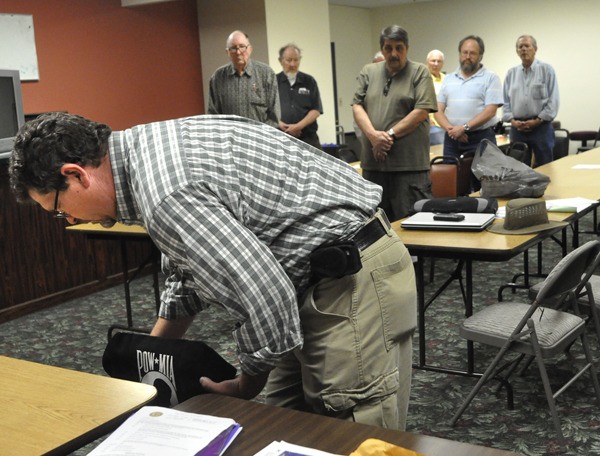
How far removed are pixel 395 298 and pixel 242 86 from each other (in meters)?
4.32

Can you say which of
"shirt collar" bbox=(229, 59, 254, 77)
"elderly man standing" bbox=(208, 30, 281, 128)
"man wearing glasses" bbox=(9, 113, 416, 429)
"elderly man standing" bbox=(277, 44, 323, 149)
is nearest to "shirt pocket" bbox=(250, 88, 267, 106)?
"elderly man standing" bbox=(208, 30, 281, 128)

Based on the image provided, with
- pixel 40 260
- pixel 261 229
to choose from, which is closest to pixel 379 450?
pixel 261 229

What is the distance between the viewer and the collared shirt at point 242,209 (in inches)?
54.7

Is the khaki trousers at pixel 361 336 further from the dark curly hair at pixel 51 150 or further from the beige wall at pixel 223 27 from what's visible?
the beige wall at pixel 223 27

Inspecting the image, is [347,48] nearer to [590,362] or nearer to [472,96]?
[472,96]

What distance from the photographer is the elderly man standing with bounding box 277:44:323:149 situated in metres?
6.66

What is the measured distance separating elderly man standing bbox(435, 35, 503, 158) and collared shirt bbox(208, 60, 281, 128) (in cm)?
136

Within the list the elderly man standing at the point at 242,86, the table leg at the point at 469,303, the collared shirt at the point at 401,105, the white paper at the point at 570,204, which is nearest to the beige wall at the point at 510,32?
the elderly man standing at the point at 242,86

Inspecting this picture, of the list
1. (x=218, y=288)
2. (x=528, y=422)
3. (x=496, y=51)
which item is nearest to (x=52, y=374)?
(x=218, y=288)

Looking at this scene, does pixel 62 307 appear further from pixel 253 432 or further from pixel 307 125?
pixel 253 432

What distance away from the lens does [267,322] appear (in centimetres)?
142

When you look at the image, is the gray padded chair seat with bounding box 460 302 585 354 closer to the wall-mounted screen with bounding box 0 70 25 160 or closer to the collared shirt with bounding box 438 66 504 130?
the collared shirt with bounding box 438 66 504 130

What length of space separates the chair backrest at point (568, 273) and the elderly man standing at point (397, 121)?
179 centimetres

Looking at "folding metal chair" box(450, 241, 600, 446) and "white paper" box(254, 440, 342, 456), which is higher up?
"white paper" box(254, 440, 342, 456)
